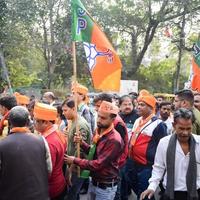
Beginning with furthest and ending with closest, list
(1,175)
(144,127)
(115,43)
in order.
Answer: (115,43)
(144,127)
(1,175)

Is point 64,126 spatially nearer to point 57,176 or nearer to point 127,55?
point 57,176

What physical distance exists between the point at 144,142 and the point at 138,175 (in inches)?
19.0

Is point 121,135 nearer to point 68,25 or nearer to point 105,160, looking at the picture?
point 105,160

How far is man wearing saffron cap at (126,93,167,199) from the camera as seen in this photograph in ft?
18.1

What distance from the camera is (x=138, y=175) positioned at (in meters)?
5.73

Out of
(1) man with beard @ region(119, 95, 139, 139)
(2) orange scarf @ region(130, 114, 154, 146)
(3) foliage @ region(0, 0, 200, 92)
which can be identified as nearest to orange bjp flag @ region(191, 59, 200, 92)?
(1) man with beard @ region(119, 95, 139, 139)

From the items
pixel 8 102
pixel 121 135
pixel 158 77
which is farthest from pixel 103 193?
pixel 158 77

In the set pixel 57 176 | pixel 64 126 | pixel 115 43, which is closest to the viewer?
pixel 57 176

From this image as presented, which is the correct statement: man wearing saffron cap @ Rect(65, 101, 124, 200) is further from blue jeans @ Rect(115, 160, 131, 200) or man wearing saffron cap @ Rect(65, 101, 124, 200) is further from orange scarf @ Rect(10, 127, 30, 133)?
blue jeans @ Rect(115, 160, 131, 200)

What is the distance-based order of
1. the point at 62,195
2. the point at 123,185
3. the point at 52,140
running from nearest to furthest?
the point at 52,140, the point at 62,195, the point at 123,185

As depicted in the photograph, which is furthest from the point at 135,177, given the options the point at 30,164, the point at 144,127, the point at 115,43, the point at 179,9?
the point at 115,43

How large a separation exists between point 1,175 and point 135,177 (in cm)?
242

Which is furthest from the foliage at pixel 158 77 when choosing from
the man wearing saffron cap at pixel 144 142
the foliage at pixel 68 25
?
the man wearing saffron cap at pixel 144 142

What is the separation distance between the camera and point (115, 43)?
87.8ft
